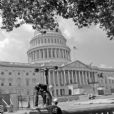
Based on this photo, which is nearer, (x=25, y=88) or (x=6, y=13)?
(x=6, y=13)

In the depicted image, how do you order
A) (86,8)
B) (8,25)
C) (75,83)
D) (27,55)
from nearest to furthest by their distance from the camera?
(86,8)
(8,25)
(75,83)
(27,55)

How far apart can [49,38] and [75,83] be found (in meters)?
30.1

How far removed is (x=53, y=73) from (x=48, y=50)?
15940 mm

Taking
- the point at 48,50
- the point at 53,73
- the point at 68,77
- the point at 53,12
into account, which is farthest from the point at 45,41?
the point at 53,12

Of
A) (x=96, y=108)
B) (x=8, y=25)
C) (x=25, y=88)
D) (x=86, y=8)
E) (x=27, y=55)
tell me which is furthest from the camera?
(x=27, y=55)

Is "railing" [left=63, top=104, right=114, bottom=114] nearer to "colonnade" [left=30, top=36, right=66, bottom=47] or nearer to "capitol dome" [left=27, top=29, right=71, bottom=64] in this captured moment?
"capitol dome" [left=27, top=29, right=71, bottom=64]

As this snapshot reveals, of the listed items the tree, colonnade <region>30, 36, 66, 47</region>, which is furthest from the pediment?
the tree

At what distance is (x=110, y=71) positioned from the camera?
435 ft

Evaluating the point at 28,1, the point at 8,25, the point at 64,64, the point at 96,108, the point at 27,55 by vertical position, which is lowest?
the point at 96,108

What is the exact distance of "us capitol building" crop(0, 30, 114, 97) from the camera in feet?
318

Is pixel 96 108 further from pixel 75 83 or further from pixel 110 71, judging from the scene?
pixel 110 71

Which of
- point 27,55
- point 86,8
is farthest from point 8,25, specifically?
point 27,55

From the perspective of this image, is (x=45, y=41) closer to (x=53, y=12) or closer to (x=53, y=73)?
(x=53, y=73)

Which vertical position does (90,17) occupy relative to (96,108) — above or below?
above
